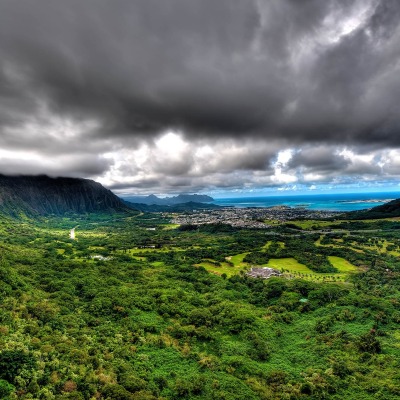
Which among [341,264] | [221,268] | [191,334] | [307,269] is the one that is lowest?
[221,268]

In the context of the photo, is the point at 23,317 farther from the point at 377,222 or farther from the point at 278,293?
the point at 377,222

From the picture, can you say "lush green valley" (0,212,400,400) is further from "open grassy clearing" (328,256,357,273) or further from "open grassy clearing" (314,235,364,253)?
"open grassy clearing" (314,235,364,253)

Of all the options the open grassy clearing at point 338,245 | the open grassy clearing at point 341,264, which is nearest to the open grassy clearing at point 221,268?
the open grassy clearing at point 341,264

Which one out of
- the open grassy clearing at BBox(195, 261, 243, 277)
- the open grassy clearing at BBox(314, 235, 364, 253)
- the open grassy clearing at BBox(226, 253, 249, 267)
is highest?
the open grassy clearing at BBox(314, 235, 364, 253)

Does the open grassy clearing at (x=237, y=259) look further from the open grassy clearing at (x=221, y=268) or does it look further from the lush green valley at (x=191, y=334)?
the lush green valley at (x=191, y=334)

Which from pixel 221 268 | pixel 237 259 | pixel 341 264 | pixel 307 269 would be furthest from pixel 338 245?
pixel 221 268

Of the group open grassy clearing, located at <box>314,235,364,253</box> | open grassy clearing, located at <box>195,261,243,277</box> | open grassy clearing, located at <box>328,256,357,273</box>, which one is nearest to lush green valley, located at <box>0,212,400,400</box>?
open grassy clearing, located at <box>328,256,357,273</box>

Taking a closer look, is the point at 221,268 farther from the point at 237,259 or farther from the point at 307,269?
the point at 307,269

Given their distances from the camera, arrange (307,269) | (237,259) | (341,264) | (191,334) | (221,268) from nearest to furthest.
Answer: (191,334)
(307,269)
(221,268)
(341,264)
(237,259)
